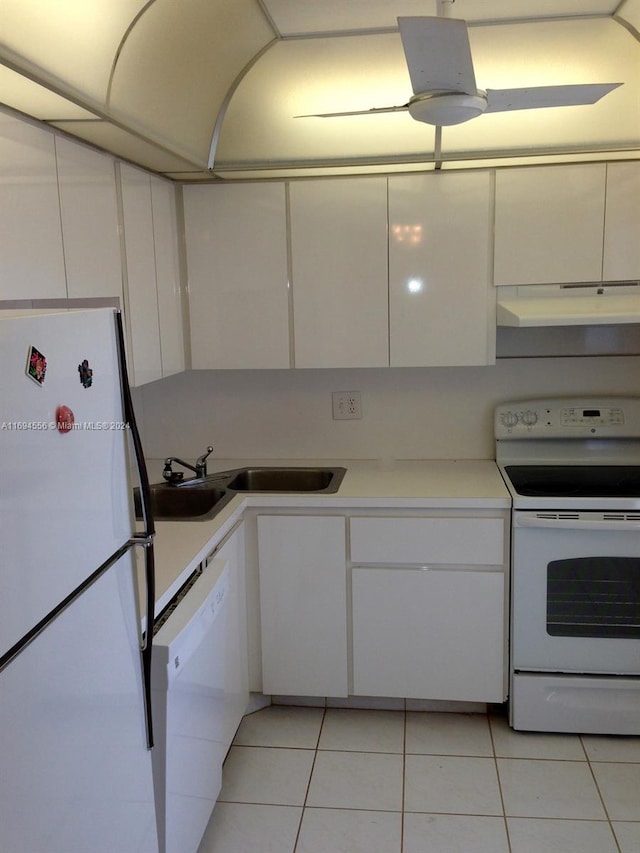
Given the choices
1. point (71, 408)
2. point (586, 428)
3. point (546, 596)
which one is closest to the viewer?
point (71, 408)

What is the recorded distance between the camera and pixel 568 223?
109 inches

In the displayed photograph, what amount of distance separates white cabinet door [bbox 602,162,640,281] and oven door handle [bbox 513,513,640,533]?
93cm

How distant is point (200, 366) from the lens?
3047 mm

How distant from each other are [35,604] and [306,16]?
183 centimetres

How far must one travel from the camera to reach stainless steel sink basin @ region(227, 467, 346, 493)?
3.16m

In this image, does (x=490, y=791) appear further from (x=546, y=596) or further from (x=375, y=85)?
(x=375, y=85)

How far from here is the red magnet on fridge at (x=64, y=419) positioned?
48.3 inches

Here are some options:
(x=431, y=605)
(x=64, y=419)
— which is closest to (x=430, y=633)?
(x=431, y=605)

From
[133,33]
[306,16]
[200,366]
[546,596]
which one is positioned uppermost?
[306,16]

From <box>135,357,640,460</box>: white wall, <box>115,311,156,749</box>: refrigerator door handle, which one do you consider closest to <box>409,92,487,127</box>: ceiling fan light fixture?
<box>115,311,156,749</box>: refrigerator door handle

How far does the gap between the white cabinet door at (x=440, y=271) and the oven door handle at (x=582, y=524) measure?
2.26 feet

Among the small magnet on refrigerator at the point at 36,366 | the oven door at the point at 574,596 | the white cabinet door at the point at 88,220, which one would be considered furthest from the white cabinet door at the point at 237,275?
the small magnet on refrigerator at the point at 36,366

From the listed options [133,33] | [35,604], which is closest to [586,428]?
[133,33]

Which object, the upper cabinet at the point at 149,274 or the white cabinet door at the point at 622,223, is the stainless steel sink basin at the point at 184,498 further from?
the white cabinet door at the point at 622,223
